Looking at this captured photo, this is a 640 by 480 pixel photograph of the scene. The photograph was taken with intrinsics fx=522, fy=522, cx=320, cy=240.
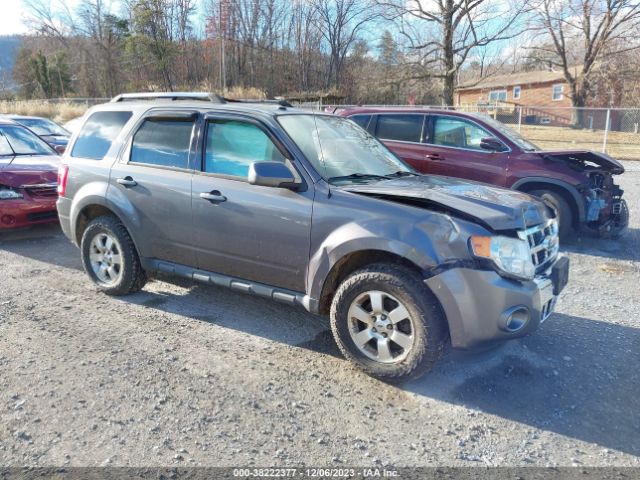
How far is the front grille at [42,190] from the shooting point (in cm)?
697

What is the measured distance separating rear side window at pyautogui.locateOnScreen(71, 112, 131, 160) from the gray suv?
0.02m

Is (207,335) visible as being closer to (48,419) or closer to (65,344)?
(65,344)

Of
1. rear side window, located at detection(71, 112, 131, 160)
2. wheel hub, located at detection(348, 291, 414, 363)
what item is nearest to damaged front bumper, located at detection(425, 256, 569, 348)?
wheel hub, located at detection(348, 291, 414, 363)

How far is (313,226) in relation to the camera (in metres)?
3.71

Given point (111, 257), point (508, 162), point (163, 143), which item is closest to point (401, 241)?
point (163, 143)

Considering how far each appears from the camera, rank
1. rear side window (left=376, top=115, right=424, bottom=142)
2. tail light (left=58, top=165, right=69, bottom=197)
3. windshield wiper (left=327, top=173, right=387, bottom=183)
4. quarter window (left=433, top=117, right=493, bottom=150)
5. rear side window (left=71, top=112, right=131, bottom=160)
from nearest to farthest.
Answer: windshield wiper (left=327, top=173, right=387, bottom=183), rear side window (left=71, top=112, right=131, bottom=160), tail light (left=58, top=165, right=69, bottom=197), quarter window (left=433, top=117, right=493, bottom=150), rear side window (left=376, top=115, right=424, bottom=142)

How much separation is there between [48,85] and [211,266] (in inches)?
2028

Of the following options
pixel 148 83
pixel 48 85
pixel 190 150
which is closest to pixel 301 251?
pixel 190 150

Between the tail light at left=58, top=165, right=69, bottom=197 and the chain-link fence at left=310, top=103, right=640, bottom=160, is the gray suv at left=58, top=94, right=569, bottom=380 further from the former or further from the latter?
the chain-link fence at left=310, top=103, right=640, bottom=160

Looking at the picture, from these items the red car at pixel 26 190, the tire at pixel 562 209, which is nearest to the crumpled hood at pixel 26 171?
the red car at pixel 26 190

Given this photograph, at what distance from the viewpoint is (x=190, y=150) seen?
4434 mm

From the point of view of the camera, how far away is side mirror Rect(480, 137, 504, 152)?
296 inches

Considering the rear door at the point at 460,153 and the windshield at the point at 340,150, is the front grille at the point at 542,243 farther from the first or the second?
the rear door at the point at 460,153

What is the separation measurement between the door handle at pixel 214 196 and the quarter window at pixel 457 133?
4.74 meters
